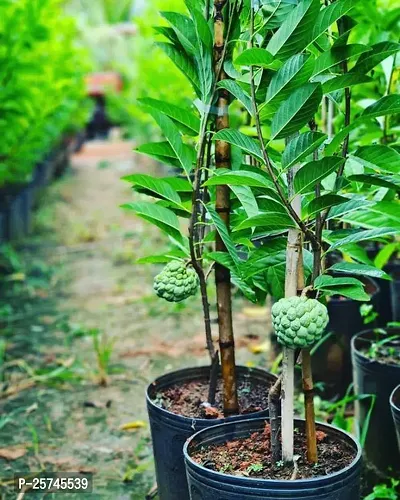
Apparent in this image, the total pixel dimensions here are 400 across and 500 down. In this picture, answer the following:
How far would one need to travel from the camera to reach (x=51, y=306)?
16.4ft

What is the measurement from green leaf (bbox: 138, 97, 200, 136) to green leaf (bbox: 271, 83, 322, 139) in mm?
400

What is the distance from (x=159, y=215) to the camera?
1.93 m

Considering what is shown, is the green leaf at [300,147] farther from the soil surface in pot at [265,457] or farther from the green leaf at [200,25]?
the soil surface in pot at [265,457]

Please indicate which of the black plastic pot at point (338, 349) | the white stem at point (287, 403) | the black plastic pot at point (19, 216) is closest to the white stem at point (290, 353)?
the white stem at point (287, 403)

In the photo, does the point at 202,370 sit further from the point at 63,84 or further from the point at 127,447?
the point at 63,84

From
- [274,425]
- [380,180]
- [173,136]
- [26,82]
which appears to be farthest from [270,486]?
[26,82]

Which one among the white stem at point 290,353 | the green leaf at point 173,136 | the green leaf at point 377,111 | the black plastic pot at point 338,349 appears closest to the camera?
the green leaf at point 377,111

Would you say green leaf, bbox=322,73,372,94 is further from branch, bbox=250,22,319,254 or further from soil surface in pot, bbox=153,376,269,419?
soil surface in pot, bbox=153,376,269,419

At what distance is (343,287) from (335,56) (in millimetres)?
500

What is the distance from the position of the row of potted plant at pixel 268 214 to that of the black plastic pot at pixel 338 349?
0.90 meters

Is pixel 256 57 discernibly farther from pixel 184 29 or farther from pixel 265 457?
pixel 265 457

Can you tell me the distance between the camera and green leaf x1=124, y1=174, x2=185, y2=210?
188 centimetres

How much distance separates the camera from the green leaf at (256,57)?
154cm

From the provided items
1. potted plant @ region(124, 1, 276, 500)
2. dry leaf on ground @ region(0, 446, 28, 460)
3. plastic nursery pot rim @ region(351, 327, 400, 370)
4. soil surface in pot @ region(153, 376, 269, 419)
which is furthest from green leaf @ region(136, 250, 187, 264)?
dry leaf on ground @ region(0, 446, 28, 460)
